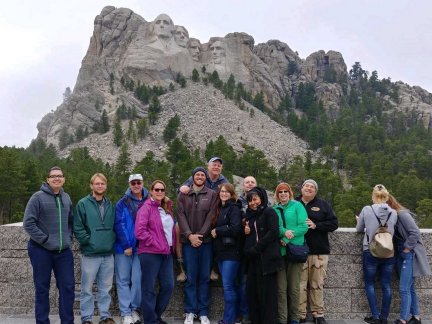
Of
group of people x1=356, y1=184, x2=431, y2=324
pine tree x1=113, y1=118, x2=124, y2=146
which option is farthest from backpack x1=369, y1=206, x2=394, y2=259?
pine tree x1=113, y1=118, x2=124, y2=146

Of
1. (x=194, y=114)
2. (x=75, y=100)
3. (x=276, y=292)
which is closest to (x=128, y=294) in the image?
(x=276, y=292)

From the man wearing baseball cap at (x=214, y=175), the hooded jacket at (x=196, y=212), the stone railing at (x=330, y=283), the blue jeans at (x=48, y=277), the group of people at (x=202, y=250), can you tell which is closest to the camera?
the blue jeans at (x=48, y=277)

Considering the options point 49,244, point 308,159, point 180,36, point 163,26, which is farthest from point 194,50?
point 49,244

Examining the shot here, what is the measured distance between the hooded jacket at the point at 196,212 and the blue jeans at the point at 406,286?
287 cm

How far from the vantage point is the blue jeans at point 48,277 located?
19.6 feet

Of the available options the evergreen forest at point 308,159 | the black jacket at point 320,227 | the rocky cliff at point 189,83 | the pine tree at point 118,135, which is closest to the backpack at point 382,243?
the black jacket at point 320,227

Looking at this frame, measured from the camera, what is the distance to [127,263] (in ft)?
21.6

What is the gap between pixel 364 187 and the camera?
5188cm

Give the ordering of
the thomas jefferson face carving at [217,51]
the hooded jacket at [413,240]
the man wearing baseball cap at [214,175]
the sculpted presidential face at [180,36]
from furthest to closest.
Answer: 1. the thomas jefferson face carving at [217,51]
2. the sculpted presidential face at [180,36]
3. the man wearing baseball cap at [214,175]
4. the hooded jacket at [413,240]

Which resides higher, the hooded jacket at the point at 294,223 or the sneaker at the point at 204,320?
the hooded jacket at the point at 294,223

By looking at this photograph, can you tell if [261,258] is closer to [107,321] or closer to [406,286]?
[406,286]

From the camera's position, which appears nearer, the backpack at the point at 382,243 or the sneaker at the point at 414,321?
the backpack at the point at 382,243

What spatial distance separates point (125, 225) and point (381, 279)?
12.6ft

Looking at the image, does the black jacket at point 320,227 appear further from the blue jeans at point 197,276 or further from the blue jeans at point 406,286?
the blue jeans at point 197,276
